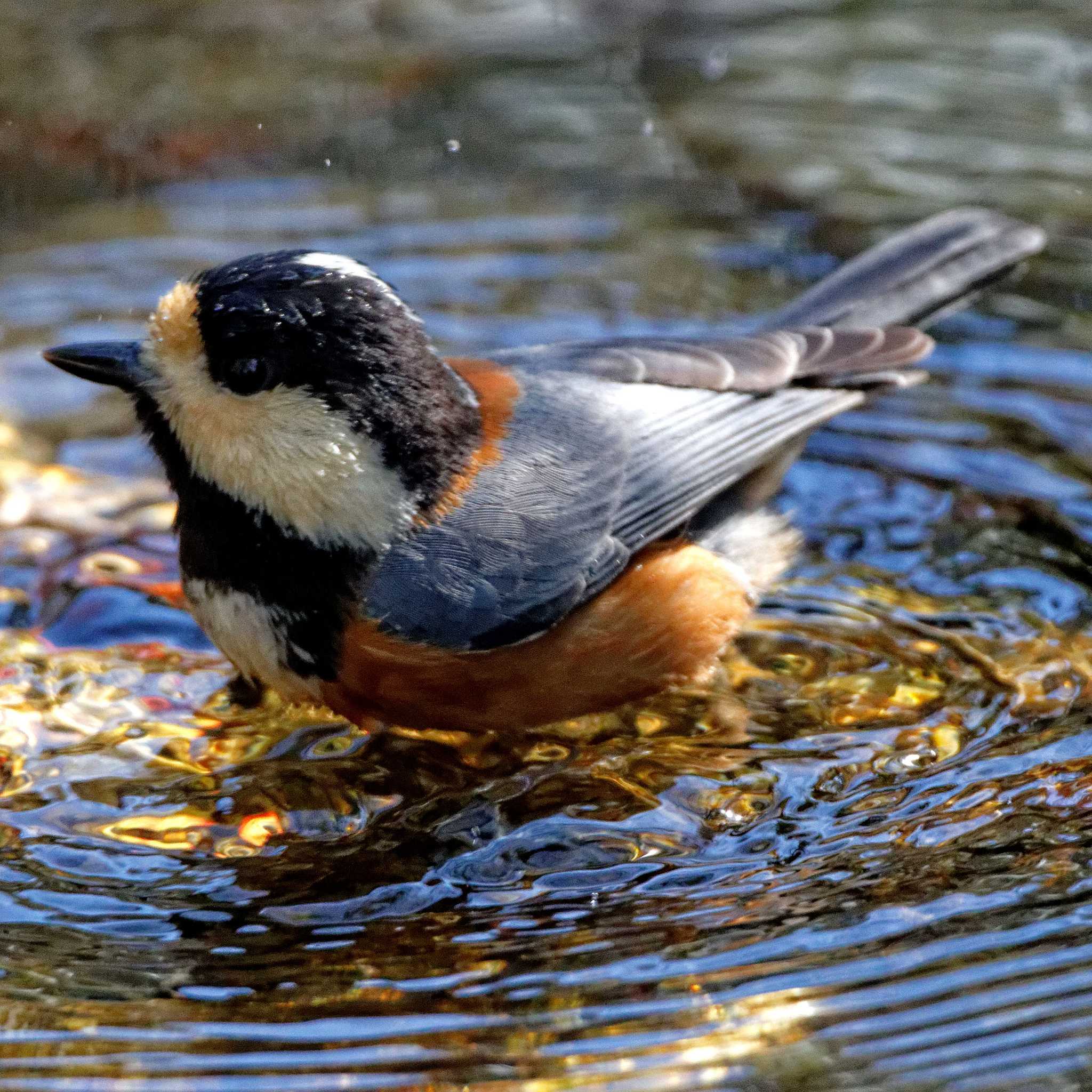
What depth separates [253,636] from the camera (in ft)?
14.0

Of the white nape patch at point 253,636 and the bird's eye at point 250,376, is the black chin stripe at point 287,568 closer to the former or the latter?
the white nape patch at point 253,636

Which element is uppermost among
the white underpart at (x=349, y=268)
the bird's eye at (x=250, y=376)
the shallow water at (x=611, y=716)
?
the white underpart at (x=349, y=268)

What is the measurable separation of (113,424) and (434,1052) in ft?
12.5

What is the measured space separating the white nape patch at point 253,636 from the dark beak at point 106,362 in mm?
559

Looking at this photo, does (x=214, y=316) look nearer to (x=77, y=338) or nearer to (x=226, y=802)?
(x=226, y=802)

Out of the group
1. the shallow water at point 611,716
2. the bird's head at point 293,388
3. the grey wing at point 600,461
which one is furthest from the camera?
the grey wing at point 600,461

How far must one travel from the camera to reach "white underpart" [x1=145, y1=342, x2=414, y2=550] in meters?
4.13

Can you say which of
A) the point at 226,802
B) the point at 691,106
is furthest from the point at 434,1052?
the point at 691,106

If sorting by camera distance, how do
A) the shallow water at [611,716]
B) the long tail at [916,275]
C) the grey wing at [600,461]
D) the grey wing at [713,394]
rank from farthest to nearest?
the long tail at [916,275], the grey wing at [713,394], the grey wing at [600,461], the shallow water at [611,716]

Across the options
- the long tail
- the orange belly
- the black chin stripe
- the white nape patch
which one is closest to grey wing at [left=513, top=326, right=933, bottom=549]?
the orange belly

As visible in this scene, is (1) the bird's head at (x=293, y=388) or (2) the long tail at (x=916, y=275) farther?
(2) the long tail at (x=916, y=275)

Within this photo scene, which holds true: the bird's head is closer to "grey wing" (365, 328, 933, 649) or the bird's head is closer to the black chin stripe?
the black chin stripe

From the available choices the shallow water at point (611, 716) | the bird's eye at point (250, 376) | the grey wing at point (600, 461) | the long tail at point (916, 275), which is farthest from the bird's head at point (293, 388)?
the long tail at point (916, 275)

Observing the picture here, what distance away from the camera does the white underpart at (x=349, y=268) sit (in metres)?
4.11
